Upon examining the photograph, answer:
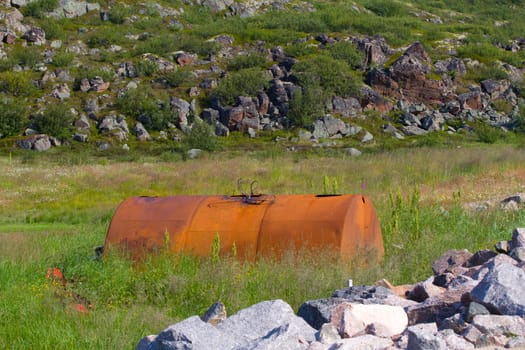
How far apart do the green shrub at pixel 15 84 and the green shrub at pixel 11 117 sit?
418cm

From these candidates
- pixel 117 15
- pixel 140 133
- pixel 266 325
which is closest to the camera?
pixel 266 325

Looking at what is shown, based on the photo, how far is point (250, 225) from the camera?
9.66m

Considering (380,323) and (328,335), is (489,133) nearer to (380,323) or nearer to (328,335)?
(380,323)

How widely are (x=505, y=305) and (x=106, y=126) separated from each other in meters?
43.9

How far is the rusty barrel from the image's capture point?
30.4 ft

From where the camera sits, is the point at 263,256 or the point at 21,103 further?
the point at 21,103

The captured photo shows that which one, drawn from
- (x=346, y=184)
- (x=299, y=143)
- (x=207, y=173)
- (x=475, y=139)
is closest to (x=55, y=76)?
(x=299, y=143)

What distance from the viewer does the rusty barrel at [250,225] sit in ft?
30.4

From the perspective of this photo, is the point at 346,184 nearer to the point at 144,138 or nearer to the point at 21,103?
the point at 144,138

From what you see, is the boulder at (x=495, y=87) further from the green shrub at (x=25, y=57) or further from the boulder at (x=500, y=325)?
the boulder at (x=500, y=325)

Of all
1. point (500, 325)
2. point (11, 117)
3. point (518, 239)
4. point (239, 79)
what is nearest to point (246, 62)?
point (239, 79)

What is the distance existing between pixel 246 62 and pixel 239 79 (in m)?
7.24

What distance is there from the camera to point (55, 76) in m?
55.9

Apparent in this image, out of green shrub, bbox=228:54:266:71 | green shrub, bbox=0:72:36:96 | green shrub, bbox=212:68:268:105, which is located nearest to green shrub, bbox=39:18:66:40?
green shrub, bbox=0:72:36:96
